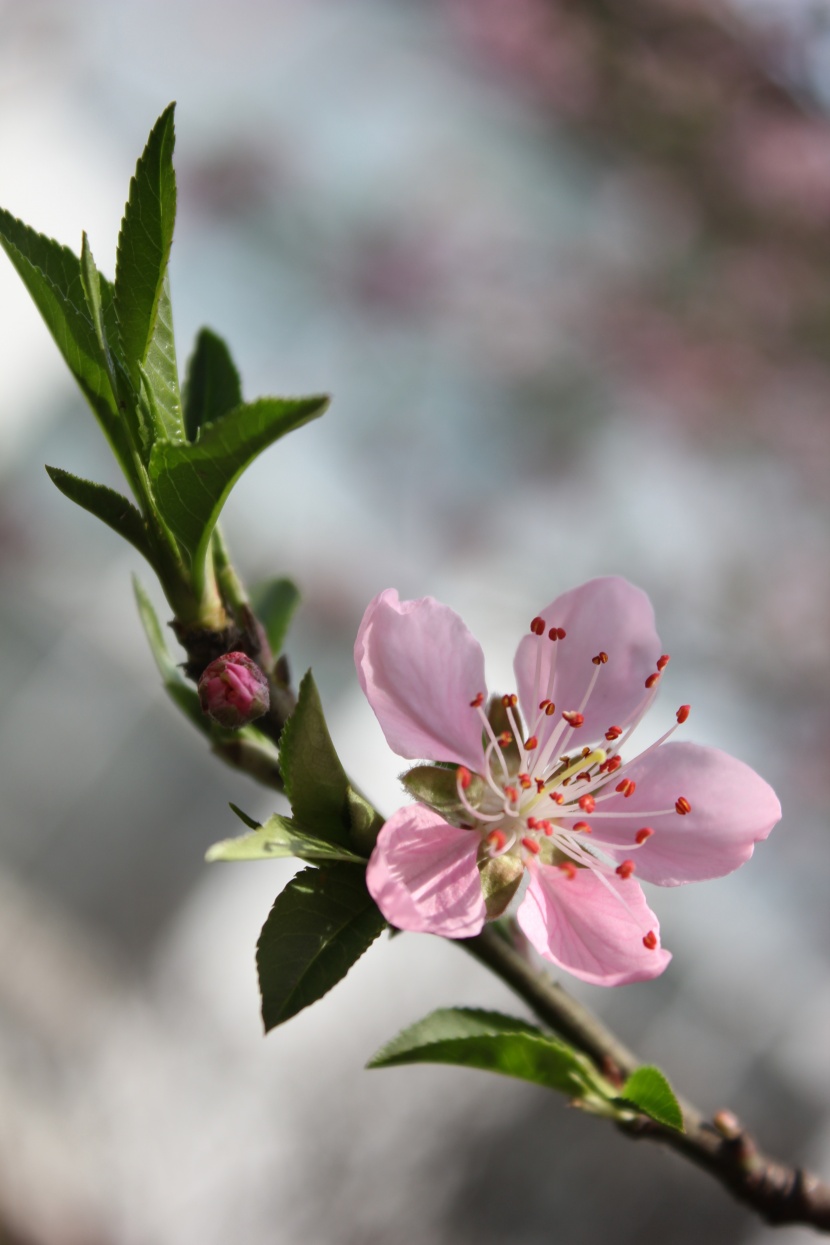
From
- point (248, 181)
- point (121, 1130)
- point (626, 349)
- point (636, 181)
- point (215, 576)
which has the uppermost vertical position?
point (636, 181)

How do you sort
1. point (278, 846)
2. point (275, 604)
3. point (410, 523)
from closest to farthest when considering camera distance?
point (278, 846), point (275, 604), point (410, 523)

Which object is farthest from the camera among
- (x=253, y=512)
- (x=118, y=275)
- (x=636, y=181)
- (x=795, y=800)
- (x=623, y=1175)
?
(x=636, y=181)

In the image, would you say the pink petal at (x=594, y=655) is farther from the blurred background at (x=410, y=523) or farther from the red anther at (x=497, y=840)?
the blurred background at (x=410, y=523)

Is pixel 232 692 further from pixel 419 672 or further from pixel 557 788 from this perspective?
pixel 557 788

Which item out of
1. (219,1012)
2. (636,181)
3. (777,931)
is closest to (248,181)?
(636,181)

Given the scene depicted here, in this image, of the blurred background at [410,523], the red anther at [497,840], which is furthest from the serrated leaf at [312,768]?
the blurred background at [410,523]

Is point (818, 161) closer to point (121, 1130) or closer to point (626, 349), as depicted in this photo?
point (626, 349)

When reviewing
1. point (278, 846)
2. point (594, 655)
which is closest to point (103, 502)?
point (278, 846)
